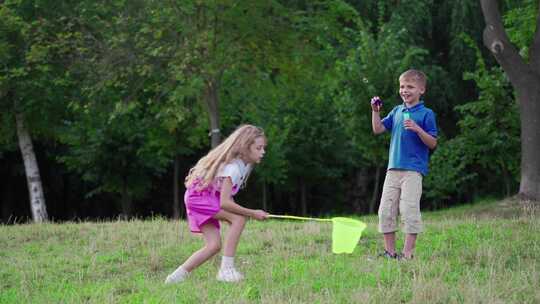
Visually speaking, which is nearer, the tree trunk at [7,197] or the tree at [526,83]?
the tree at [526,83]

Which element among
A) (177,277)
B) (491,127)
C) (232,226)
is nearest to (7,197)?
(491,127)

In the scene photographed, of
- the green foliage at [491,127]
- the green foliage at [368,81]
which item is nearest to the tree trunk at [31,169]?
the green foliage at [368,81]

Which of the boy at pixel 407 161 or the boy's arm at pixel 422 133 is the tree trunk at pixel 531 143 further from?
the boy's arm at pixel 422 133

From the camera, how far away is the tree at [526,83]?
1360 cm

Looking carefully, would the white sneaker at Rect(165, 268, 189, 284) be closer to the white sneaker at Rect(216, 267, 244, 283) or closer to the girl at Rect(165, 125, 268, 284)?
the girl at Rect(165, 125, 268, 284)

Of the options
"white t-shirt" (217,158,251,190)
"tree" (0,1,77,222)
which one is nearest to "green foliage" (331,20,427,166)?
"tree" (0,1,77,222)

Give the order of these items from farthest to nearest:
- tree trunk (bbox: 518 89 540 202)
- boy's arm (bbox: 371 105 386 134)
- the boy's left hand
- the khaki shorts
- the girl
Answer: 1. tree trunk (bbox: 518 89 540 202)
2. the khaki shorts
3. boy's arm (bbox: 371 105 386 134)
4. the boy's left hand
5. the girl

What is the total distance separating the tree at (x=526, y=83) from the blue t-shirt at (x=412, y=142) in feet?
22.8

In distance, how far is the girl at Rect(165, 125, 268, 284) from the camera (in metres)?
6.33

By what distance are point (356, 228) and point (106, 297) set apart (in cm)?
215

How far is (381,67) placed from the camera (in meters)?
19.6

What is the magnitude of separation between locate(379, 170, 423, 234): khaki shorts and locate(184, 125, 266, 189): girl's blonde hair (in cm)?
153

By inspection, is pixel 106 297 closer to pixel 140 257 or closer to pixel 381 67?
pixel 140 257

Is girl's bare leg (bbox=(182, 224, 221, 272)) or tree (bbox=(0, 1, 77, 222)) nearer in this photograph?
girl's bare leg (bbox=(182, 224, 221, 272))
